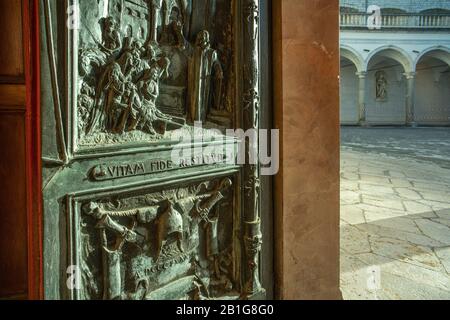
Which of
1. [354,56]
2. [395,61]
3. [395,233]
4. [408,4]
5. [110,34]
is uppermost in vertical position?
[408,4]

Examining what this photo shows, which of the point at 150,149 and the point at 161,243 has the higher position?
the point at 150,149

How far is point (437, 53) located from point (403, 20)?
9.63 feet

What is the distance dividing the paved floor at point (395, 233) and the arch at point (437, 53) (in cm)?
1652

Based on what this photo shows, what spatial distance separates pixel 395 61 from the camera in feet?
72.4

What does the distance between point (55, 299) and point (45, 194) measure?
0.44m

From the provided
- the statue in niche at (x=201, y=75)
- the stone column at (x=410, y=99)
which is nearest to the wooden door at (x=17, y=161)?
the statue in niche at (x=201, y=75)

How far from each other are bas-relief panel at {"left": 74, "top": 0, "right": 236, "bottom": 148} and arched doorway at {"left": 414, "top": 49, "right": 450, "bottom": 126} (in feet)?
77.8

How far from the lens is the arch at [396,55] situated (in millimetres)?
19766

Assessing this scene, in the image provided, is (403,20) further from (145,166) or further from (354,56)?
(145,166)

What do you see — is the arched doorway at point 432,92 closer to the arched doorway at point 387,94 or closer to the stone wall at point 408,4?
the arched doorway at point 387,94

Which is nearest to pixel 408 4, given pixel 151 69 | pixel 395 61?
pixel 395 61

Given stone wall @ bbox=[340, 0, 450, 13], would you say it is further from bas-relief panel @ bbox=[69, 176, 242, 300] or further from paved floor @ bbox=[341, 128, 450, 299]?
bas-relief panel @ bbox=[69, 176, 242, 300]

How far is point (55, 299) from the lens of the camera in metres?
1.32

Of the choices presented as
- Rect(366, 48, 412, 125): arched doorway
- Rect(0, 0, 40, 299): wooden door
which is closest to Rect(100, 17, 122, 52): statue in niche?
Rect(0, 0, 40, 299): wooden door
